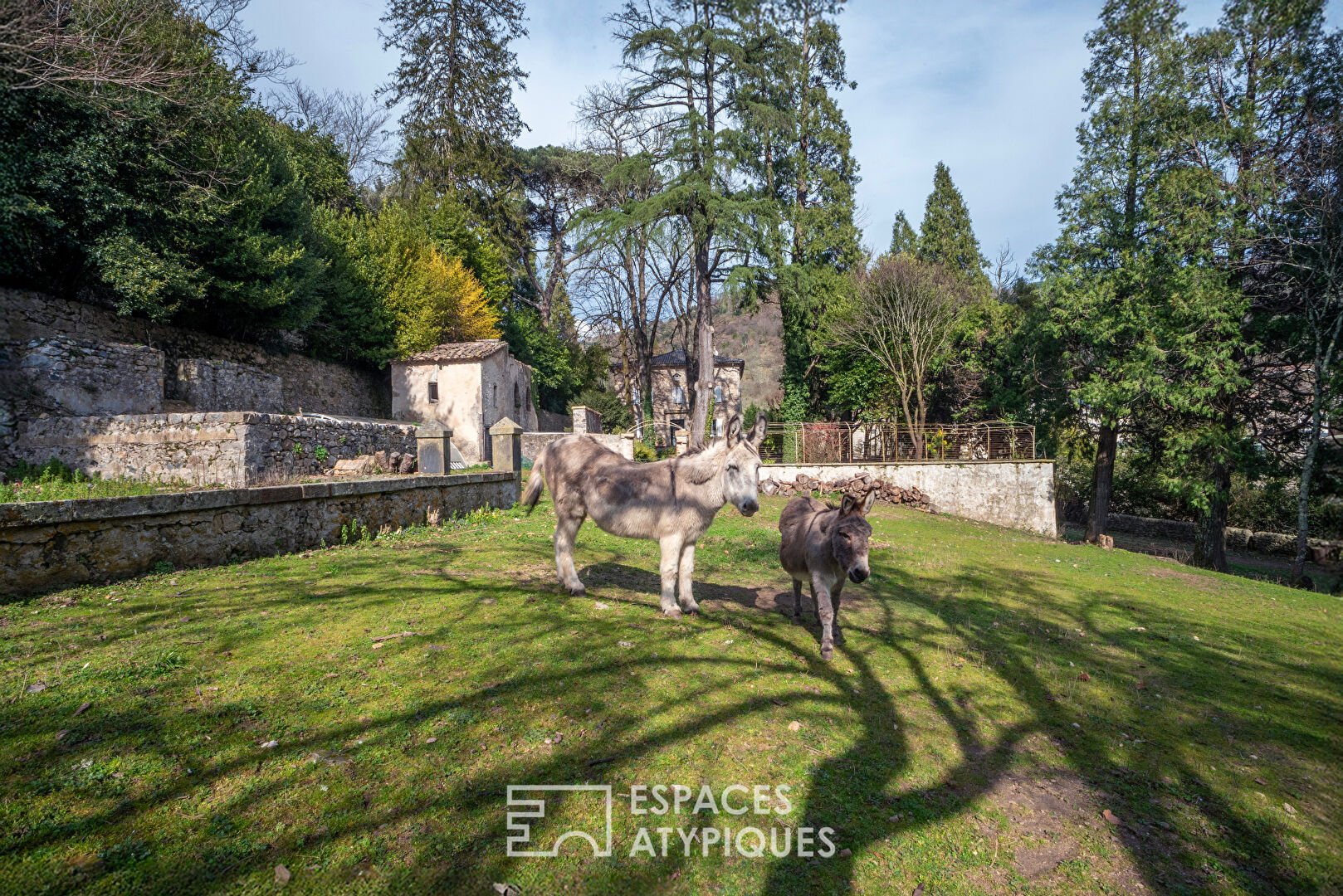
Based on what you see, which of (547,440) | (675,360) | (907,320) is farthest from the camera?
(675,360)

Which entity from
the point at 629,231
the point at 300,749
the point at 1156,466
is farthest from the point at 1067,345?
the point at 300,749

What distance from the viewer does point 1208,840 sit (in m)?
3.21

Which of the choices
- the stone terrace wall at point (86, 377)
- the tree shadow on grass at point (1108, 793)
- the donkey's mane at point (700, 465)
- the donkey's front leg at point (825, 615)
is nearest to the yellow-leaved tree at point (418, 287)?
the stone terrace wall at point (86, 377)

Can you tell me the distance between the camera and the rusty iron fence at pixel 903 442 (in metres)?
23.2

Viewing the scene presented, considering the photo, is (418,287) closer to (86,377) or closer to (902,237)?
(86,377)

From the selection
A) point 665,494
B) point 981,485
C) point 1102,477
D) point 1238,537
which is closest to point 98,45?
point 665,494

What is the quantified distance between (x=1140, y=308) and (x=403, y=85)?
39.8 m

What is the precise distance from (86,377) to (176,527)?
11.0m

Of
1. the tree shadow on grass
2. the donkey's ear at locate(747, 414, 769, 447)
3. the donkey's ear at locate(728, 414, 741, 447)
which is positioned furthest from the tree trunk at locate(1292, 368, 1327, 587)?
the donkey's ear at locate(728, 414, 741, 447)

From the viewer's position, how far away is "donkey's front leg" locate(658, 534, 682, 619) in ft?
18.7

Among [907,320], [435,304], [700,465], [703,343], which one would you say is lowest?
[700,465]

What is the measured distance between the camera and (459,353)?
24344mm

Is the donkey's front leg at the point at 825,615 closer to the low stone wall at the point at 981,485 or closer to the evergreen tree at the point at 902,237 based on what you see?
the low stone wall at the point at 981,485

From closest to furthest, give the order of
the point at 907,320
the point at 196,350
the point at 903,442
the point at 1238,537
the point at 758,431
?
the point at 758,431 → the point at 196,350 → the point at 1238,537 → the point at 907,320 → the point at 903,442
